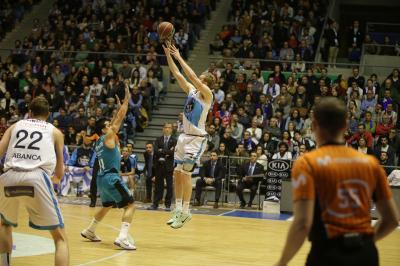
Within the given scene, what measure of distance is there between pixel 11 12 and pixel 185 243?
19409 millimetres

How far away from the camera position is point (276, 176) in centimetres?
1568

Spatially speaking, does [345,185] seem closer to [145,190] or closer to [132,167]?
[132,167]

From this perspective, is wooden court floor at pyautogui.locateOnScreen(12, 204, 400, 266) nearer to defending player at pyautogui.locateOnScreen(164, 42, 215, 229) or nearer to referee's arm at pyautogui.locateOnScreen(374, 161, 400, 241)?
defending player at pyautogui.locateOnScreen(164, 42, 215, 229)

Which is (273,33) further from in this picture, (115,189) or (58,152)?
(58,152)

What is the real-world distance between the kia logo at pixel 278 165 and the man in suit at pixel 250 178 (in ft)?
1.11

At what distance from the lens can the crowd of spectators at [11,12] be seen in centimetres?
2673

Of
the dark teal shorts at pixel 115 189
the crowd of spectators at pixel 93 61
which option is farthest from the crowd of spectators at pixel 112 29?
the dark teal shorts at pixel 115 189

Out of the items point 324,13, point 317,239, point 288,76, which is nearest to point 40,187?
point 317,239

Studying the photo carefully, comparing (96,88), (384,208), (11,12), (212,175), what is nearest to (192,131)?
(212,175)

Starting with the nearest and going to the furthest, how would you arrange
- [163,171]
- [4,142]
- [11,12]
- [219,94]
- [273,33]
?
[4,142] → [163,171] → [219,94] → [273,33] → [11,12]

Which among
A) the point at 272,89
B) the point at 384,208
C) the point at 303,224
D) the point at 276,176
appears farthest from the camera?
the point at 272,89

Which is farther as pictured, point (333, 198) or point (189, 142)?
point (189, 142)

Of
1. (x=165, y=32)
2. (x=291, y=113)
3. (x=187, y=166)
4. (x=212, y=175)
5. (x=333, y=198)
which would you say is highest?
(x=165, y=32)

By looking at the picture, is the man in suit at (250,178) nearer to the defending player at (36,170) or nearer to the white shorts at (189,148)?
the white shorts at (189,148)
